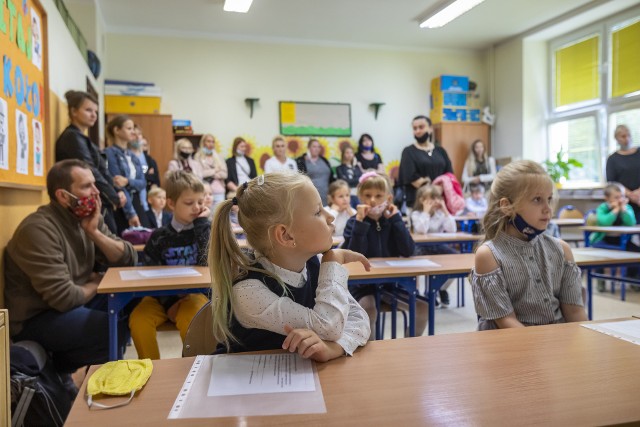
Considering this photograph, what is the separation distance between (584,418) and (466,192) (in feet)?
23.2

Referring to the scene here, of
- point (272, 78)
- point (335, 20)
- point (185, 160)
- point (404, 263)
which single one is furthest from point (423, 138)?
point (404, 263)

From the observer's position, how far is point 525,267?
1.67m

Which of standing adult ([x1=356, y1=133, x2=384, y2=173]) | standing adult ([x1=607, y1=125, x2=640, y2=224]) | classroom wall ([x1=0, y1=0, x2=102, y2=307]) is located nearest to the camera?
classroom wall ([x1=0, y1=0, x2=102, y2=307])

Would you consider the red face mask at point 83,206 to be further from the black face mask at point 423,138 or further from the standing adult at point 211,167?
the black face mask at point 423,138

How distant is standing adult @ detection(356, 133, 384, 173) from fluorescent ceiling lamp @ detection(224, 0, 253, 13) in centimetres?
246

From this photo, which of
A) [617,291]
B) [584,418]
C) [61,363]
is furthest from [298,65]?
[584,418]

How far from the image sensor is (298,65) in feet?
25.3

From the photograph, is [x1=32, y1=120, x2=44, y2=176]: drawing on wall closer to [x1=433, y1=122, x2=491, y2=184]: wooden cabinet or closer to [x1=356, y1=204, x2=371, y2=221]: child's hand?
[x1=356, y1=204, x2=371, y2=221]: child's hand

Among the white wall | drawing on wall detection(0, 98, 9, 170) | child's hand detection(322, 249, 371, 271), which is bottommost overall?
child's hand detection(322, 249, 371, 271)

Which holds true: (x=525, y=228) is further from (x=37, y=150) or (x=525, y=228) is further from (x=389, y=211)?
(x=37, y=150)

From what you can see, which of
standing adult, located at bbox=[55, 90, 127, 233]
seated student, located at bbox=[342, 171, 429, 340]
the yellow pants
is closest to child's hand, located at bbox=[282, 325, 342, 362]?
the yellow pants

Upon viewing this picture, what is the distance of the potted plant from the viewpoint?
7031mm

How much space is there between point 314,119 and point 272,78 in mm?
877

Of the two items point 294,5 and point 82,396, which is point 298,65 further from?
point 82,396
